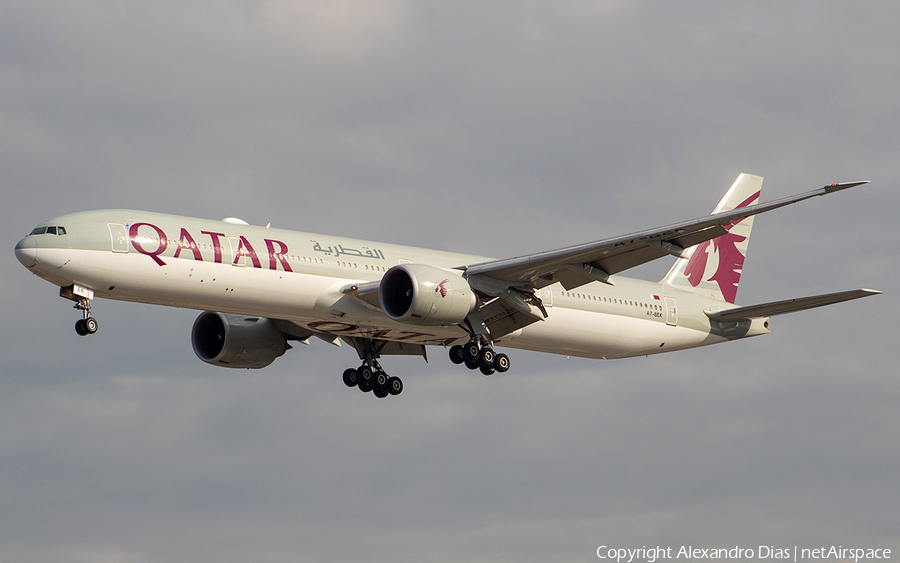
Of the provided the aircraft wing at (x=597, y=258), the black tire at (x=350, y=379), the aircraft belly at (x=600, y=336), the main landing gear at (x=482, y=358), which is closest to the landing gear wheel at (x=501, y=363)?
the main landing gear at (x=482, y=358)

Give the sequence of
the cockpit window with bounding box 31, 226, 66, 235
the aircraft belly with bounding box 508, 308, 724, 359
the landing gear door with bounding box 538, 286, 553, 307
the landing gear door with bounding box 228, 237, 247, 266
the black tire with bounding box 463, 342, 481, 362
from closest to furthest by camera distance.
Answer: the cockpit window with bounding box 31, 226, 66, 235, the landing gear door with bounding box 228, 237, 247, 266, the black tire with bounding box 463, 342, 481, 362, the landing gear door with bounding box 538, 286, 553, 307, the aircraft belly with bounding box 508, 308, 724, 359

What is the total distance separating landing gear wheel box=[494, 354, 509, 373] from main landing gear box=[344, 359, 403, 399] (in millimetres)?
6709

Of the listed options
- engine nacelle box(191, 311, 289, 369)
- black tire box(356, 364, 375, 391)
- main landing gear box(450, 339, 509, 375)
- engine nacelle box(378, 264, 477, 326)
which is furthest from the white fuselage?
engine nacelle box(191, 311, 289, 369)

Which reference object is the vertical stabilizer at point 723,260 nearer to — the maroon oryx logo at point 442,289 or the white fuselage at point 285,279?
the white fuselage at point 285,279

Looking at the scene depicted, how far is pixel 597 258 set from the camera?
38.2 meters

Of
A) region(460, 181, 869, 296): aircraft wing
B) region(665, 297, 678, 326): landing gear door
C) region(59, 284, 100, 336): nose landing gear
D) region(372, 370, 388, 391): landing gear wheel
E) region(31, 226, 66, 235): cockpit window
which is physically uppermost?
region(665, 297, 678, 326): landing gear door

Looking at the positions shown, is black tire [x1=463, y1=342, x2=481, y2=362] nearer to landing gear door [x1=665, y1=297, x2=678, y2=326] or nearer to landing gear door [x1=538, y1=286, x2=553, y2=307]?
landing gear door [x1=538, y1=286, x2=553, y2=307]

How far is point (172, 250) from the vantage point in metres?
34.4

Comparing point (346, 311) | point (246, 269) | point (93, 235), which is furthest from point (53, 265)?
point (346, 311)

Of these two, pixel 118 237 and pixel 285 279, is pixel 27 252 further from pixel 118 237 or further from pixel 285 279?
pixel 285 279

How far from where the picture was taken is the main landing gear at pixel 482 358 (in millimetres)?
39750

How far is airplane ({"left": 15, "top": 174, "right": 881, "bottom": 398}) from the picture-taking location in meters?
33.9

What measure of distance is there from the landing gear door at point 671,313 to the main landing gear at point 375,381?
1122 cm

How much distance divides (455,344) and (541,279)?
16.8 feet
